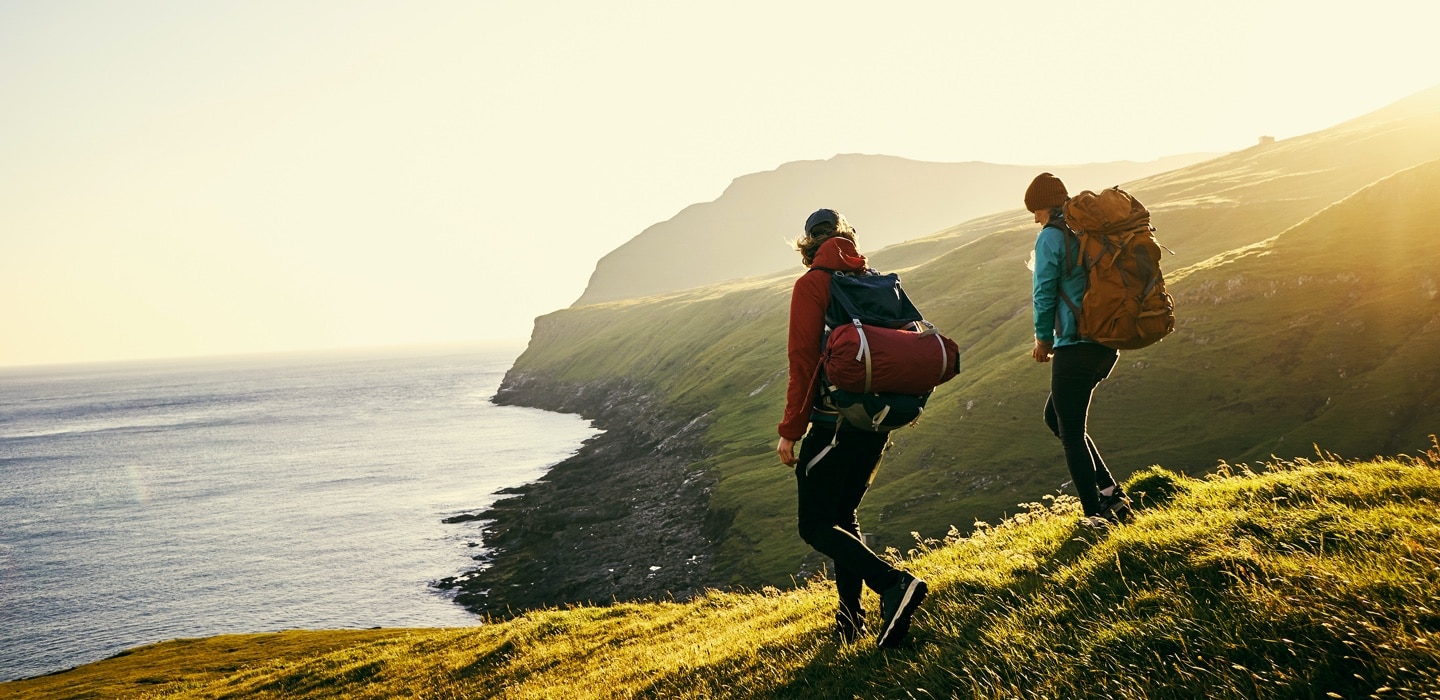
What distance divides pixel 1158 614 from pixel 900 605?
74.2 inches

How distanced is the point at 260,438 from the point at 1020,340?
13991 cm

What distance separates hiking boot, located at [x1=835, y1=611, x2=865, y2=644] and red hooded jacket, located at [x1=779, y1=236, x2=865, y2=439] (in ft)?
6.96

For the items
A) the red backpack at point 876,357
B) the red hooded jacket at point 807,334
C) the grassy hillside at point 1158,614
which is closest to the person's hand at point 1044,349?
the red backpack at point 876,357

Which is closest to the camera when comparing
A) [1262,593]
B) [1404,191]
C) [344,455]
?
[1262,593]

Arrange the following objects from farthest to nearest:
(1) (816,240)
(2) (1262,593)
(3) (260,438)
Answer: (3) (260,438), (1) (816,240), (2) (1262,593)

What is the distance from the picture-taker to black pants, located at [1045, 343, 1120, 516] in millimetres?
7340

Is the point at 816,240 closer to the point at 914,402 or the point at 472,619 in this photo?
the point at 914,402

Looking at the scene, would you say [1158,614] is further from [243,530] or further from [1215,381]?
[243,530]

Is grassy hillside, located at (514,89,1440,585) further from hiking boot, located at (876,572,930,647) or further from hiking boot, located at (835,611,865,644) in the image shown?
hiking boot, located at (876,572,930,647)

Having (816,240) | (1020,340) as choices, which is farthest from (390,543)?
(816,240)

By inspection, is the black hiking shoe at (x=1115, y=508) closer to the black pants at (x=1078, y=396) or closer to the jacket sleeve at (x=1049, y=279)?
the black pants at (x=1078, y=396)

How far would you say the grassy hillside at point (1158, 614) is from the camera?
161 inches

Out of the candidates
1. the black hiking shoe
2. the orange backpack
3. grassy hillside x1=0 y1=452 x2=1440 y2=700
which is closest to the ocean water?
grassy hillside x1=0 y1=452 x2=1440 y2=700

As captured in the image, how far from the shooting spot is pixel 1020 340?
60.5 m
